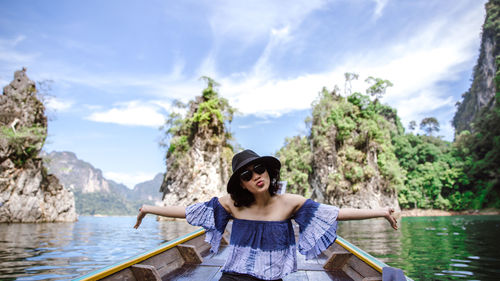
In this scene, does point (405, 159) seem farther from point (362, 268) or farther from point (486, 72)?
point (362, 268)

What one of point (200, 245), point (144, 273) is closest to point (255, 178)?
point (144, 273)

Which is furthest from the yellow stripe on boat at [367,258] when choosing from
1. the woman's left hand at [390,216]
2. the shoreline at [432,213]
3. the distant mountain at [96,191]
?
the distant mountain at [96,191]

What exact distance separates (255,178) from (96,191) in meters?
174

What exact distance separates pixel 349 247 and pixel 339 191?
26.4 m

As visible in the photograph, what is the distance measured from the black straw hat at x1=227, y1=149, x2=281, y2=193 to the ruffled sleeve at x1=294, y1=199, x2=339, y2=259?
1.10 feet

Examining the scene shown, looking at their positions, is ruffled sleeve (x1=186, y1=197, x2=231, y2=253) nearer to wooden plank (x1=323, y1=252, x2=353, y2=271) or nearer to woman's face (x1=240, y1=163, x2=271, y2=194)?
woman's face (x1=240, y1=163, x2=271, y2=194)

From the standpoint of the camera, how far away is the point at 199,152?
2469cm

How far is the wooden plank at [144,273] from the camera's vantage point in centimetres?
243

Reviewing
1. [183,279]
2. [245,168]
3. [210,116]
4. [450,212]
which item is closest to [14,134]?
[210,116]

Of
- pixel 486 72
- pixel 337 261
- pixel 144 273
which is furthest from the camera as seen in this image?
pixel 486 72

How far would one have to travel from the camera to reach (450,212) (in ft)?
109

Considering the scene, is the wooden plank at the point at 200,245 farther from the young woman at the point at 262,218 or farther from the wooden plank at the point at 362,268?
the young woman at the point at 262,218

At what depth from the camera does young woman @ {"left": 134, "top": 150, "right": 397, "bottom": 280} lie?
5.62 feet

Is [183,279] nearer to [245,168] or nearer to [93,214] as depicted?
[245,168]
